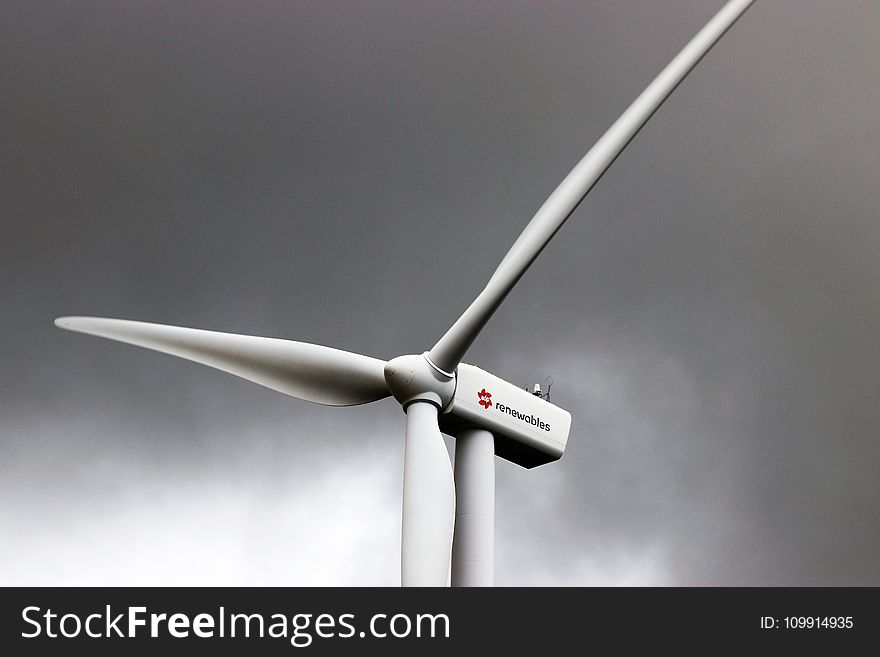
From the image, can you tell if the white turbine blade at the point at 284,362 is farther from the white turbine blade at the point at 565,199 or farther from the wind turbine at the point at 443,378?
the white turbine blade at the point at 565,199

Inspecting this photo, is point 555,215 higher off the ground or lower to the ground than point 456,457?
higher

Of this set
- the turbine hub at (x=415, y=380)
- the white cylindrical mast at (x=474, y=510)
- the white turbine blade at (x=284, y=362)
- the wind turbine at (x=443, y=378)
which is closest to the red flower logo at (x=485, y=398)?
the wind turbine at (x=443, y=378)

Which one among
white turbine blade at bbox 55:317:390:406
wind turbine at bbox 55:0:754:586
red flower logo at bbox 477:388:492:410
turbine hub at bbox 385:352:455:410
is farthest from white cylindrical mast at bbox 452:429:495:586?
white turbine blade at bbox 55:317:390:406

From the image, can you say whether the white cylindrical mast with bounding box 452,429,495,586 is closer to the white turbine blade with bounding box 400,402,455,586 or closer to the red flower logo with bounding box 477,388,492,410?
the red flower logo with bounding box 477,388,492,410

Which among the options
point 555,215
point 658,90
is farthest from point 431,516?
point 658,90

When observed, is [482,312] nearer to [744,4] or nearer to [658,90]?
[658,90]

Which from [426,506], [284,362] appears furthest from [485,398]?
[284,362]

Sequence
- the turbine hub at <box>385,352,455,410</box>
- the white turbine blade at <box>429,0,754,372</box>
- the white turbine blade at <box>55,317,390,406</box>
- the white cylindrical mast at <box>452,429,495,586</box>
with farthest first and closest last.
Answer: the white cylindrical mast at <box>452,429,495,586</box>
the white turbine blade at <box>55,317,390,406</box>
the turbine hub at <box>385,352,455,410</box>
the white turbine blade at <box>429,0,754,372</box>
